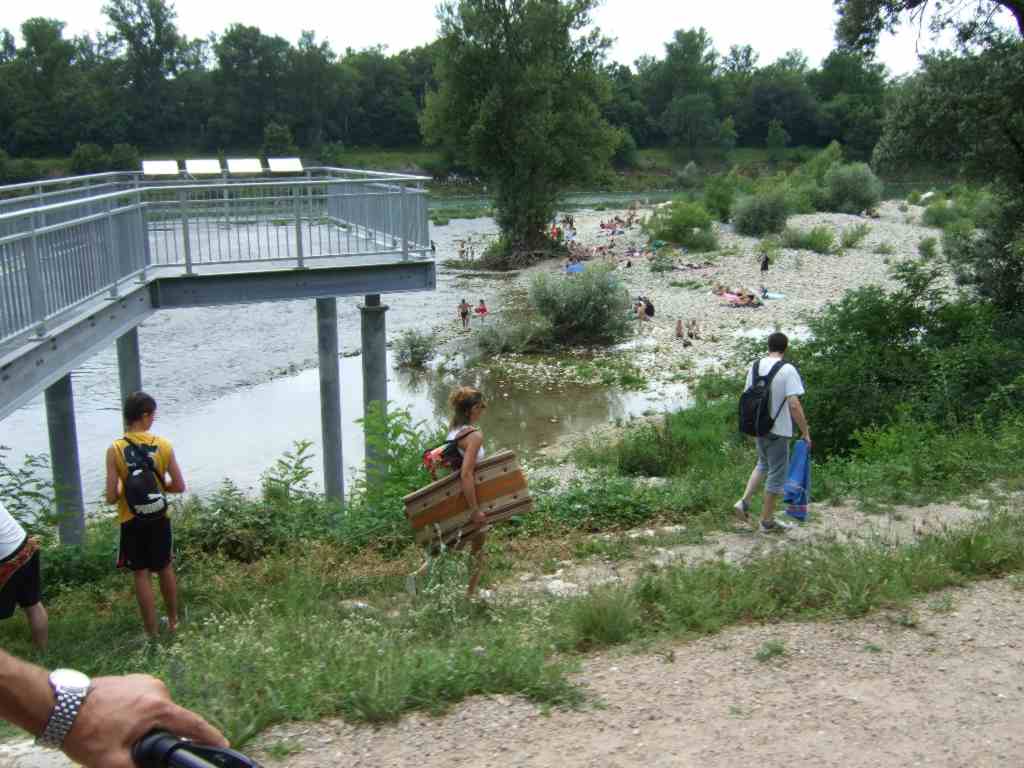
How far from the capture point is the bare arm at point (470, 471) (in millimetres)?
6570

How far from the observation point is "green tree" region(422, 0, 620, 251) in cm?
3819

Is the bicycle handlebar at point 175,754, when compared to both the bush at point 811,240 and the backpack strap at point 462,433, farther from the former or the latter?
the bush at point 811,240

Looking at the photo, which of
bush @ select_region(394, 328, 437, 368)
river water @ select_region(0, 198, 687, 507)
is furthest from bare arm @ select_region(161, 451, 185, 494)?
bush @ select_region(394, 328, 437, 368)

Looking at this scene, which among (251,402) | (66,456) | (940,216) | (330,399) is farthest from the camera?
(940,216)

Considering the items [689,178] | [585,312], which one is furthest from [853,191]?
[689,178]

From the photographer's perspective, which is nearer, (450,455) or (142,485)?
(142,485)

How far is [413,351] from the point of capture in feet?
81.3

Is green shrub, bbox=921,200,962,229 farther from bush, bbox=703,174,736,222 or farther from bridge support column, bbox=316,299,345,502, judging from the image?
bridge support column, bbox=316,299,345,502

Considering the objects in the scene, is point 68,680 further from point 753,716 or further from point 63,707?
point 753,716

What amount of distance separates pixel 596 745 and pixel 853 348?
11.4 m

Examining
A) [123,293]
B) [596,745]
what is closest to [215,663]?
[596,745]

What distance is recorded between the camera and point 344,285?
1188 cm

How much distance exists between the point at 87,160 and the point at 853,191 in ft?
154

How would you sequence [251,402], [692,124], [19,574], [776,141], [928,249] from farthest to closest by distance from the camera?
[692,124] → [776,141] → [928,249] → [251,402] → [19,574]
